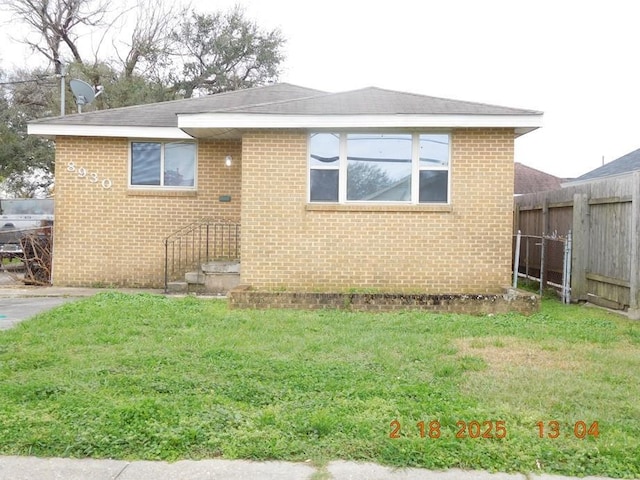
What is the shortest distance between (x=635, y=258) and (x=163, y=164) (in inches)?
351

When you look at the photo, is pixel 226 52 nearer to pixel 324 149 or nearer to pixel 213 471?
pixel 324 149

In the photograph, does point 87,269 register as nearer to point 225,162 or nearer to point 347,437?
point 225,162

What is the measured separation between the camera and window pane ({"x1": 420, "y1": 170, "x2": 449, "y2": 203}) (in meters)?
10.2

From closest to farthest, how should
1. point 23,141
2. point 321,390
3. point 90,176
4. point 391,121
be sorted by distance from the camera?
1. point 321,390
2. point 391,121
3. point 90,176
4. point 23,141

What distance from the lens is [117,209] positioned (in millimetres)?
12586

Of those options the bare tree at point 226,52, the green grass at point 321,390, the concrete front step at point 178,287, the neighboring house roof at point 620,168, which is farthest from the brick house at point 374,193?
the bare tree at point 226,52

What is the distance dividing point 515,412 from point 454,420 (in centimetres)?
53

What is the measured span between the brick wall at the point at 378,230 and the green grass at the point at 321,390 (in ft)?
6.64

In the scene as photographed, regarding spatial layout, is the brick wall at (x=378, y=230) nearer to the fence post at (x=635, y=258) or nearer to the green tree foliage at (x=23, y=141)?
the fence post at (x=635, y=258)

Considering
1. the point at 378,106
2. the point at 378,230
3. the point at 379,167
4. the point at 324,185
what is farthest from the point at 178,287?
the point at 378,106

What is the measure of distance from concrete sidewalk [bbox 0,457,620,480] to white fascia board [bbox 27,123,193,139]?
9.22 m

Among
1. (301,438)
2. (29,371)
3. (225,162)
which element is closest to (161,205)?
(225,162)

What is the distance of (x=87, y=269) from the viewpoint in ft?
41.6

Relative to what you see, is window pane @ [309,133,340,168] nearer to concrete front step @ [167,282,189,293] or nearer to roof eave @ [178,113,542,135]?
roof eave @ [178,113,542,135]
